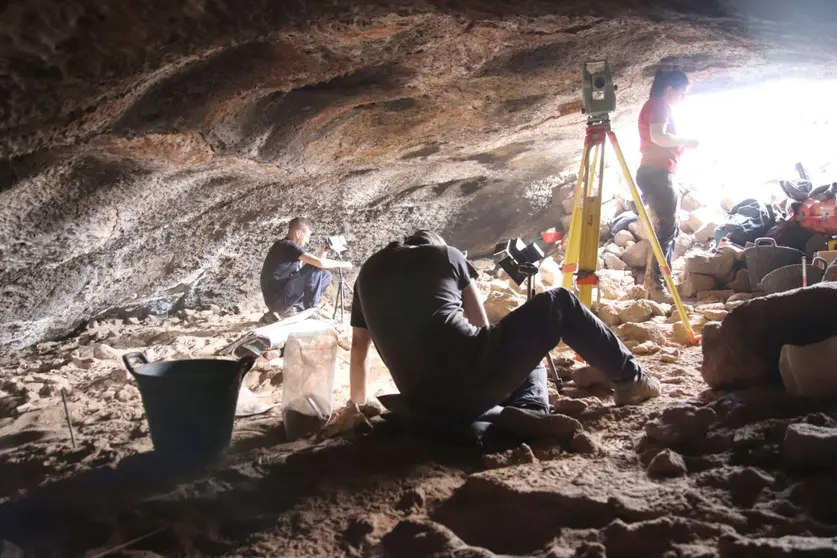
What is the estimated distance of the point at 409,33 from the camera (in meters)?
2.37

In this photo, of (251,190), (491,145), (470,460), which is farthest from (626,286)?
(470,460)

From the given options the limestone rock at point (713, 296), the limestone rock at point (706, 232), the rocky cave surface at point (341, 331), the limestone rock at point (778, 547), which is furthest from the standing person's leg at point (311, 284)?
the limestone rock at point (778, 547)

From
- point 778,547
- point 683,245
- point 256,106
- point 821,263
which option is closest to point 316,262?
point 256,106

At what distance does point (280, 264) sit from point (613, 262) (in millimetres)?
3568

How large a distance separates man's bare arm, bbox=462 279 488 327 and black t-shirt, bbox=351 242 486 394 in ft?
0.30

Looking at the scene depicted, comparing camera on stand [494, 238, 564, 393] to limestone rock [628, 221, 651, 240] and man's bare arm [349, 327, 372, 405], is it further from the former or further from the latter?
limestone rock [628, 221, 651, 240]

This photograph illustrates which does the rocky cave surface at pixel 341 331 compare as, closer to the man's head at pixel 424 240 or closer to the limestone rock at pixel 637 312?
the limestone rock at pixel 637 312

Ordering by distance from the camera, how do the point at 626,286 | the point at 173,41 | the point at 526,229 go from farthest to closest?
1. the point at 526,229
2. the point at 626,286
3. the point at 173,41

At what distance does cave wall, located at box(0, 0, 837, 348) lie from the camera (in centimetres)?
185

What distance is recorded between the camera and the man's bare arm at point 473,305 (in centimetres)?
223

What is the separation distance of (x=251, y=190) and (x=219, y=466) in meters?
2.78

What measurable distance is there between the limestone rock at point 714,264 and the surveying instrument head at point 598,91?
2.46m

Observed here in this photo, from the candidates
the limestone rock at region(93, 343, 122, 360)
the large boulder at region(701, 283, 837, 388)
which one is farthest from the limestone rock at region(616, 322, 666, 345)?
the limestone rock at region(93, 343, 122, 360)

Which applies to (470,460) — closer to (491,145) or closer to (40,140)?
(40,140)
